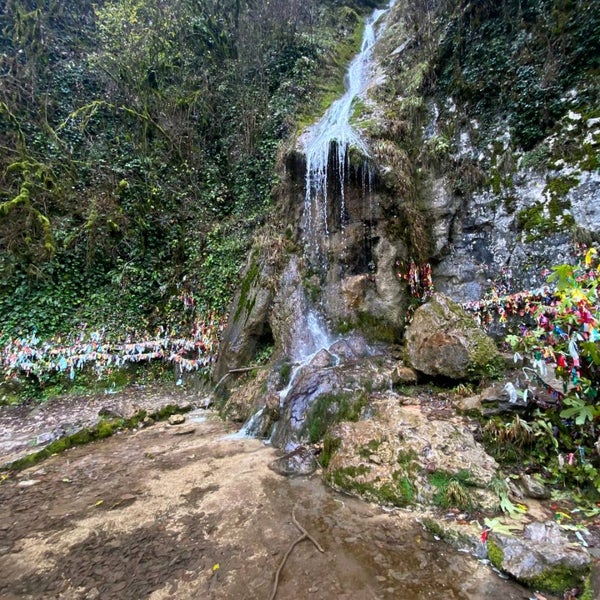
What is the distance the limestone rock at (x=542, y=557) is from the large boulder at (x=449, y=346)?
253 cm

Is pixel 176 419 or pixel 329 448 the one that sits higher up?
pixel 329 448

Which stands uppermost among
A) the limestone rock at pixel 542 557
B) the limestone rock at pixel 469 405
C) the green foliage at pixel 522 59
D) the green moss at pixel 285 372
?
the green foliage at pixel 522 59

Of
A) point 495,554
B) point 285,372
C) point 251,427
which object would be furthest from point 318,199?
point 495,554

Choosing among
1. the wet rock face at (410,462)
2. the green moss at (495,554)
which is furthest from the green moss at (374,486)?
the green moss at (495,554)

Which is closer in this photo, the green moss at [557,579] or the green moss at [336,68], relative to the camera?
the green moss at [557,579]

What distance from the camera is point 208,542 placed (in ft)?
10.0

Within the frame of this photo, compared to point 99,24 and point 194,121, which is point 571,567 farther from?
point 99,24

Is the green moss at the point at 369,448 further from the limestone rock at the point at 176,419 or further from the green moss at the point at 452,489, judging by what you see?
the limestone rock at the point at 176,419

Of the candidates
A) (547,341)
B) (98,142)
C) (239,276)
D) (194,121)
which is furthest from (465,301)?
(98,142)

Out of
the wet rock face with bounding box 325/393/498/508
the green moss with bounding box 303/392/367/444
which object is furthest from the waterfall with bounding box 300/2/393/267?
the wet rock face with bounding box 325/393/498/508

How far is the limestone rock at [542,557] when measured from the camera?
2.35m

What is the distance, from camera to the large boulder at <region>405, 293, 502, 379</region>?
5121mm

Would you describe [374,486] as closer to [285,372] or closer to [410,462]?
[410,462]

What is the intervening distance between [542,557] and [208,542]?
261 centimetres
